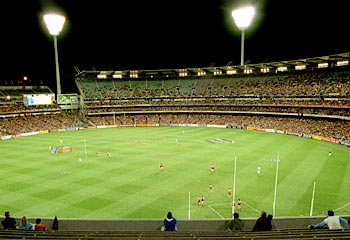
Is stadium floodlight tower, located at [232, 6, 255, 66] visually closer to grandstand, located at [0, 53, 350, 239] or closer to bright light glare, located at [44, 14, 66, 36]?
grandstand, located at [0, 53, 350, 239]

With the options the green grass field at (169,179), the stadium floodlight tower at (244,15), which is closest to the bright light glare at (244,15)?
the stadium floodlight tower at (244,15)

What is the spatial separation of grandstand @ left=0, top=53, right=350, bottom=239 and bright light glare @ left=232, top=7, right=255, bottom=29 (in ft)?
52.6

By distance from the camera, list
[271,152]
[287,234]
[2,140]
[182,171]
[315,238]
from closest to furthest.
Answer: [315,238] < [287,234] < [182,171] < [271,152] < [2,140]

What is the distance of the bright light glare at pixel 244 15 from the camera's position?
5659 centimetres

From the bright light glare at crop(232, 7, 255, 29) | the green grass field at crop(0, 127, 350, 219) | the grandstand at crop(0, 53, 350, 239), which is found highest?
the bright light glare at crop(232, 7, 255, 29)

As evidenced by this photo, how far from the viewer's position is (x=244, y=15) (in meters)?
57.3

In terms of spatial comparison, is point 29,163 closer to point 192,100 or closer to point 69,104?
point 69,104

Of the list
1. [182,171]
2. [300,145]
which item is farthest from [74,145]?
[300,145]

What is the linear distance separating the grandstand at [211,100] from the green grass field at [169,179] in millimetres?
15211

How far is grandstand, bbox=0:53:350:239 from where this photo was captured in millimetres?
61094

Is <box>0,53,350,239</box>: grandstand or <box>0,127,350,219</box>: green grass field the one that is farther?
<box>0,53,350,239</box>: grandstand

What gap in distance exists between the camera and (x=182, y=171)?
110 ft

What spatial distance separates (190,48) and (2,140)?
5696 cm

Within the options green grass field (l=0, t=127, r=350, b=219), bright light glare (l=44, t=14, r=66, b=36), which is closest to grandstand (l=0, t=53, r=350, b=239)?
green grass field (l=0, t=127, r=350, b=219)
